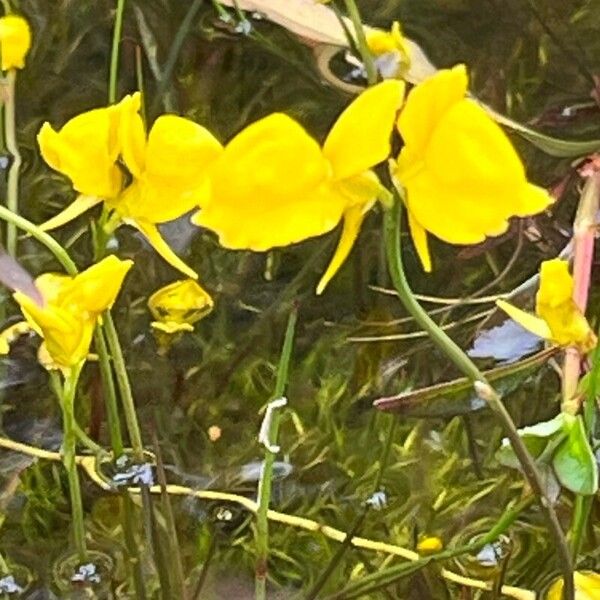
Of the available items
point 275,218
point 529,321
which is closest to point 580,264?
point 529,321

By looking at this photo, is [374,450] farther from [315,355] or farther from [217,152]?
[217,152]

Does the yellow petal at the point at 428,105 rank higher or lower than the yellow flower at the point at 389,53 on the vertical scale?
higher

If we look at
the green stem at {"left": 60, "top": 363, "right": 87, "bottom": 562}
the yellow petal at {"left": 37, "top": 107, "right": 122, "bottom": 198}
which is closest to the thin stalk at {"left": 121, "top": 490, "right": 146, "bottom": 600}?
the green stem at {"left": 60, "top": 363, "right": 87, "bottom": 562}

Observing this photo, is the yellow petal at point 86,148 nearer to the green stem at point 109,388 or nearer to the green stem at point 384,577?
the green stem at point 109,388

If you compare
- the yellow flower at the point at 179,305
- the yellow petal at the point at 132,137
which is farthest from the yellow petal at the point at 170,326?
the yellow petal at the point at 132,137

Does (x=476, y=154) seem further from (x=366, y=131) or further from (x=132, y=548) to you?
(x=132, y=548)

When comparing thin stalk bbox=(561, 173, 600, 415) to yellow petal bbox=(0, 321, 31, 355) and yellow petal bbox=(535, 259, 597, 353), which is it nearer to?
yellow petal bbox=(535, 259, 597, 353)

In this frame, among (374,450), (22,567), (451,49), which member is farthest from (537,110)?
(22,567)
